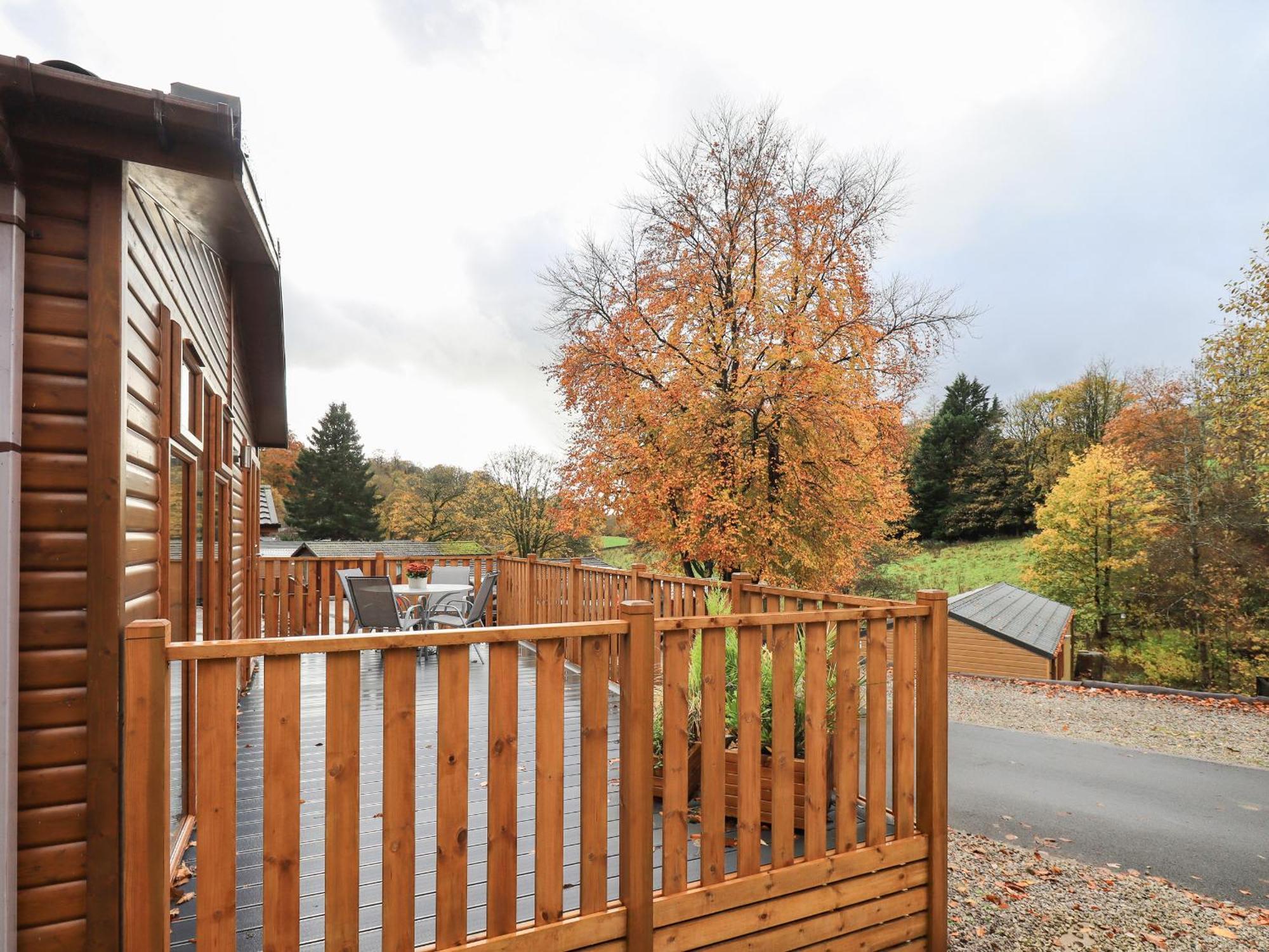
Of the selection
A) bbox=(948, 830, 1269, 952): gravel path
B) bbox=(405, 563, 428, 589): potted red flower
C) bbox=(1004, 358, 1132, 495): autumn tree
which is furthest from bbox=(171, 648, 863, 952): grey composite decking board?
bbox=(1004, 358, 1132, 495): autumn tree

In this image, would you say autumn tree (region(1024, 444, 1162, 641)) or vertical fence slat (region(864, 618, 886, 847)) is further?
autumn tree (region(1024, 444, 1162, 641))

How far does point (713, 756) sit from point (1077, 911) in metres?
2.47

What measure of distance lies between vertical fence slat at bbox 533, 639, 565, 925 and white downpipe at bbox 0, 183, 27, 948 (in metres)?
1.41

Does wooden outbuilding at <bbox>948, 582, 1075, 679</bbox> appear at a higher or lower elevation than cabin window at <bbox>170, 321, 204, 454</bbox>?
lower

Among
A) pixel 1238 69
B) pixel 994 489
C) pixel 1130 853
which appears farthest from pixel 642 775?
pixel 994 489

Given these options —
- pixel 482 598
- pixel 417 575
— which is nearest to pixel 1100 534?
pixel 482 598

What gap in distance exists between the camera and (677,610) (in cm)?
494

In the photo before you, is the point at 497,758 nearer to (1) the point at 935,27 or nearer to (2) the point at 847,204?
(1) the point at 935,27

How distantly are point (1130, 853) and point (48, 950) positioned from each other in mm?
5433

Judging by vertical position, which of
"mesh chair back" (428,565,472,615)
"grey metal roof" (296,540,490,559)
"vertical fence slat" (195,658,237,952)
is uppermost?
"vertical fence slat" (195,658,237,952)

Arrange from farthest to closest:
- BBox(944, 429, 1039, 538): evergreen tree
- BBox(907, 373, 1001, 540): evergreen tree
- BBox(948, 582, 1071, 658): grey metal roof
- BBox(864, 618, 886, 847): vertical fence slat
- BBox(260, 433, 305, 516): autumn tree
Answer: BBox(260, 433, 305, 516): autumn tree, BBox(907, 373, 1001, 540): evergreen tree, BBox(944, 429, 1039, 538): evergreen tree, BBox(948, 582, 1071, 658): grey metal roof, BBox(864, 618, 886, 847): vertical fence slat

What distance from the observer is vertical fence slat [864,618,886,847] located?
282 centimetres

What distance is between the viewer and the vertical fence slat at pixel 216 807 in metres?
1.75

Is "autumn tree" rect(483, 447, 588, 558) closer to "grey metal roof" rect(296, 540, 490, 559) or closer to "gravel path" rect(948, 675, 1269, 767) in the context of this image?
"grey metal roof" rect(296, 540, 490, 559)
